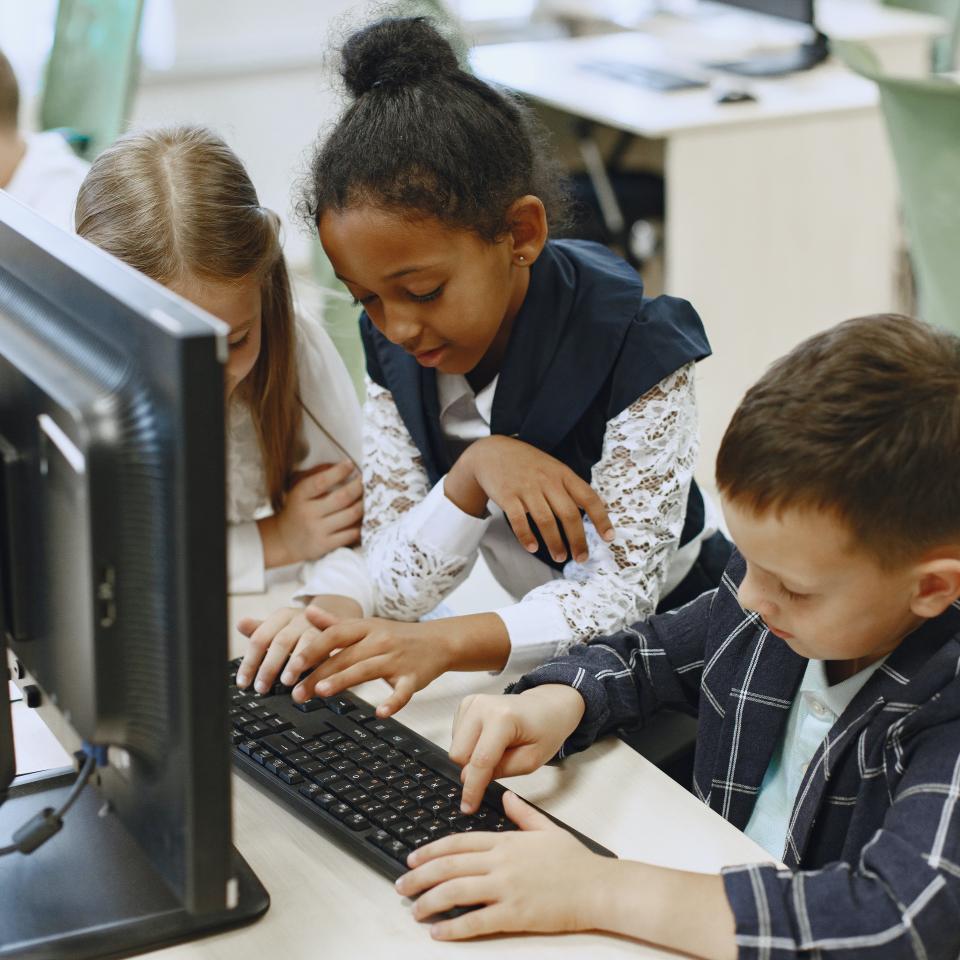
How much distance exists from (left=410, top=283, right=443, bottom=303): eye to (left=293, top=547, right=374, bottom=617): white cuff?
28 cm

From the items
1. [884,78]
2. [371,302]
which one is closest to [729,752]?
[371,302]

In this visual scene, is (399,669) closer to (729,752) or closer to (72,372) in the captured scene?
(729,752)

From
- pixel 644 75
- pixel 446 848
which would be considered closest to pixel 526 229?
pixel 446 848

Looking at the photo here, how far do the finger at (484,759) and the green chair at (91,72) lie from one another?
6.17 ft

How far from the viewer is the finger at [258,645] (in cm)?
97

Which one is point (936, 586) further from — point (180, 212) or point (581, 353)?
point (180, 212)

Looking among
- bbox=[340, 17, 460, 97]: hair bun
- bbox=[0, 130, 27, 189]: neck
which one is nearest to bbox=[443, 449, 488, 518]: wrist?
bbox=[340, 17, 460, 97]: hair bun

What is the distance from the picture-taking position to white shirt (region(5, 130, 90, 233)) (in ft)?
6.55

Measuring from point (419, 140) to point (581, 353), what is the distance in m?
0.24

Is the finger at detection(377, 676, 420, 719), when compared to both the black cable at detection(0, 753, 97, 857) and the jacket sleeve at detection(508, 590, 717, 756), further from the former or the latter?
the black cable at detection(0, 753, 97, 857)

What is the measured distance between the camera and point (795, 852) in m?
0.87

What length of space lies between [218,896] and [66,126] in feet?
8.03

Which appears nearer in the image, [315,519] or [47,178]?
[315,519]

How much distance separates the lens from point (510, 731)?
0.86 meters
